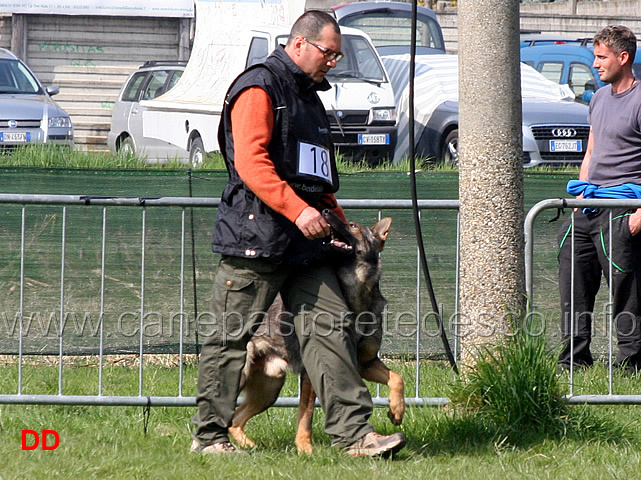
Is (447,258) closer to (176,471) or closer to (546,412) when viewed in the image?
(546,412)

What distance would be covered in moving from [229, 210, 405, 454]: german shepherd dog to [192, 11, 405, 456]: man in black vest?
10 cm

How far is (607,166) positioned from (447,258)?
1314 mm

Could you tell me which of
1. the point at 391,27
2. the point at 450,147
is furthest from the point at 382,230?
the point at 391,27

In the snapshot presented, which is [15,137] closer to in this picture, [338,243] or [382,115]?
[382,115]

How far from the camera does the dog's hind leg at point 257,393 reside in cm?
455

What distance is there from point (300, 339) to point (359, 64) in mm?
10078

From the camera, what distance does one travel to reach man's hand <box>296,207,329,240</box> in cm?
405

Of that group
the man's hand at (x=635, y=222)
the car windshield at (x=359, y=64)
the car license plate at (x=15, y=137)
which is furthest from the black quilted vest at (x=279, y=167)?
the car windshield at (x=359, y=64)

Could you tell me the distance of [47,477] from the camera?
404 centimetres

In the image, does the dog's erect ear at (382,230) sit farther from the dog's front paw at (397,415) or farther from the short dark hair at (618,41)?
the short dark hair at (618,41)

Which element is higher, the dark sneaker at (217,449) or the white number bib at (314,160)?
the white number bib at (314,160)

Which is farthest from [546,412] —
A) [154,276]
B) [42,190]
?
[42,190]

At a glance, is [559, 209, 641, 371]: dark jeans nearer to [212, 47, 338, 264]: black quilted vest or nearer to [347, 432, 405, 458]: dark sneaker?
[347, 432, 405, 458]: dark sneaker

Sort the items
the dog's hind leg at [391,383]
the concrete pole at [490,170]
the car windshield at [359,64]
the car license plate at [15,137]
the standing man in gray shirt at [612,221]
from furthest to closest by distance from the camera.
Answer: the car windshield at [359,64] < the car license plate at [15,137] < the standing man in gray shirt at [612,221] < the concrete pole at [490,170] < the dog's hind leg at [391,383]
